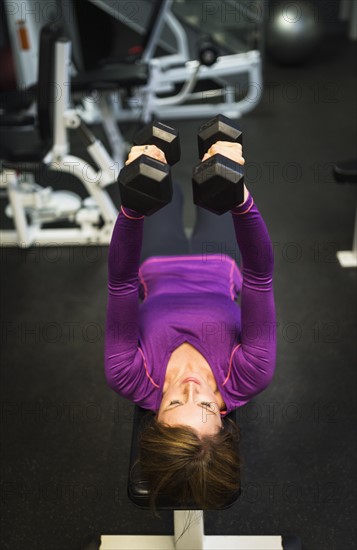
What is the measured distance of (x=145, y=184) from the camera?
112 centimetres

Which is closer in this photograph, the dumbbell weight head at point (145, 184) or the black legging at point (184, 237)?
the dumbbell weight head at point (145, 184)

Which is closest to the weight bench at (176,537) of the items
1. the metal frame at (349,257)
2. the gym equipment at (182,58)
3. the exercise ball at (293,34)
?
the metal frame at (349,257)

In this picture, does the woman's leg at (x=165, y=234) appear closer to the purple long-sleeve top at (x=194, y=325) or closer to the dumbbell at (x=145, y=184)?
the purple long-sleeve top at (x=194, y=325)

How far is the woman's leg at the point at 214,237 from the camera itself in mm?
1875

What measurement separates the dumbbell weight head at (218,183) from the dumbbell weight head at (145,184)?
0.06 meters

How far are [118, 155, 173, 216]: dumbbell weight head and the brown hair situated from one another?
45 cm

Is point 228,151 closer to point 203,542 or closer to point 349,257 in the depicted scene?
point 203,542

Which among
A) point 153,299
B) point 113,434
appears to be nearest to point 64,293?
point 113,434

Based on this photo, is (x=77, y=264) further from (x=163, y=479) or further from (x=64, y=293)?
(x=163, y=479)

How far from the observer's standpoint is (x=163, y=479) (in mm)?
1174

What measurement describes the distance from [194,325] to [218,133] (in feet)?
1.54

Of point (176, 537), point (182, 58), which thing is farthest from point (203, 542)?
point (182, 58)

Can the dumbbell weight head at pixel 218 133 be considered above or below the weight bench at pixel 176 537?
above

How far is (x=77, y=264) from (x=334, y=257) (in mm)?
1126
